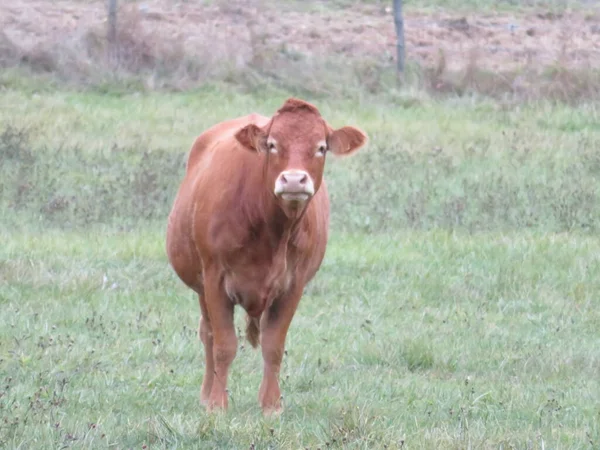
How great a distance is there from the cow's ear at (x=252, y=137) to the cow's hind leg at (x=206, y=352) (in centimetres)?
114

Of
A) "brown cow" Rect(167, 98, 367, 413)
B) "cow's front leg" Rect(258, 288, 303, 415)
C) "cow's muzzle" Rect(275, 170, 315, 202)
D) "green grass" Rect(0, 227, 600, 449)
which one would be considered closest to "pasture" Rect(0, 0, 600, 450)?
"green grass" Rect(0, 227, 600, 449)

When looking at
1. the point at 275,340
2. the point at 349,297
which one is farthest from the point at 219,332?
the point at 349,297

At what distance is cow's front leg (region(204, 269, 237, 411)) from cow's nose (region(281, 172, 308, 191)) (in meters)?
0.83

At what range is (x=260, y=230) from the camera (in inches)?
233

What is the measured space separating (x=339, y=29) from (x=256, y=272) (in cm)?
1765

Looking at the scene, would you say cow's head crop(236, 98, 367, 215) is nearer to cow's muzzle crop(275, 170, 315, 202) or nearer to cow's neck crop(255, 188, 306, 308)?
cow's muzzle crop(275, 170, 315, 202)

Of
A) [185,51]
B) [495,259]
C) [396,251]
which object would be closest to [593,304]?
[495,259]

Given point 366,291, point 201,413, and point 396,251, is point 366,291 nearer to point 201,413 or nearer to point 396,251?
point 396,251

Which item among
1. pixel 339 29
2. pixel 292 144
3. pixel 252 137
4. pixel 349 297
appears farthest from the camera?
pixel 339 29

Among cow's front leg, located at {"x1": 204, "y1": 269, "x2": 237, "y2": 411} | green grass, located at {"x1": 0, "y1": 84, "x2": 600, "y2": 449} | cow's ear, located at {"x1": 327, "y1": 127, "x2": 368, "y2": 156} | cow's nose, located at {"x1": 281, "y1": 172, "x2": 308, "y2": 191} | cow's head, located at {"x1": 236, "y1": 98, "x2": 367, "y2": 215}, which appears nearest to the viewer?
cow's nose, located at {"x1": 281, "y1": 172, "x2": 308, "y2": 191}

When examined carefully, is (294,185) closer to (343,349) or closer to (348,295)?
(343,349)

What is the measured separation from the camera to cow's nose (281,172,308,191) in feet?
17.6

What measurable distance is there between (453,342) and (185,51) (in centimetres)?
1175

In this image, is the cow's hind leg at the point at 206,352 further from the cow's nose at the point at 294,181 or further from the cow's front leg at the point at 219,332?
the cow's nose at the point at 294,181
